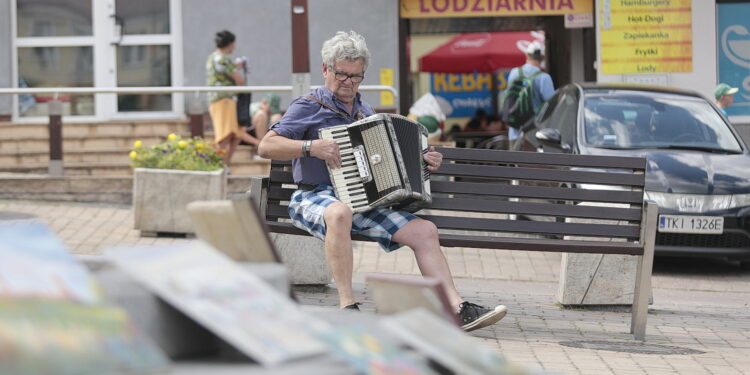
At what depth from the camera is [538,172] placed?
269 inches

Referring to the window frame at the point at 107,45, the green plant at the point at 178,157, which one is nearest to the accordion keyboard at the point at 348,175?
the green plant at the point at 178,157

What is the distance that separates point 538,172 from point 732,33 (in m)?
10.5

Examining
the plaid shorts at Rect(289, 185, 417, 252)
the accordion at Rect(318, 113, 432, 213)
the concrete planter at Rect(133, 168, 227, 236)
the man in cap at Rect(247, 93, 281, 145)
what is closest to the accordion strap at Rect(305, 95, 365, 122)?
the accordion at Rect(318, 113, 432, 213)

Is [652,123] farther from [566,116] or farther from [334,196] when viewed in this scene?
[334,196]

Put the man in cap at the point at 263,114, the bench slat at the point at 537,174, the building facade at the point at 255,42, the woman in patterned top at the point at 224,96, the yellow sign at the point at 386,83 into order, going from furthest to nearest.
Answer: the building facade at the point at 255,42, the yellow sign at the point at 386,83, the man in cap at the point at 263,114, the woman in patterned top at the point at 224,96, the bench slat at the point at 537,174

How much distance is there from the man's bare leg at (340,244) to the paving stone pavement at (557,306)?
77 centimetres

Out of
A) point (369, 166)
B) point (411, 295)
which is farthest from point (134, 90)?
point (411, 295)

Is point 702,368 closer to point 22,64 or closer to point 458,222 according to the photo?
point 458,222

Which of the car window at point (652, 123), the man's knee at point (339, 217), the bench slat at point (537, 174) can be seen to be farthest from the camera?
the car window at point (652, 123)

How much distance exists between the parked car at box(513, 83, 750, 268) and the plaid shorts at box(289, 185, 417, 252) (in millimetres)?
4092

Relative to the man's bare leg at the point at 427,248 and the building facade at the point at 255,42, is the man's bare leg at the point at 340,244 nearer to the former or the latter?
the man's bare leg at the point at 427,248

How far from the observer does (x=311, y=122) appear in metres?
6.46

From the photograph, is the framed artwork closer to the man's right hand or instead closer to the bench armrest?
the man's right hand

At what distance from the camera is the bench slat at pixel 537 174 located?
22.1 feet
